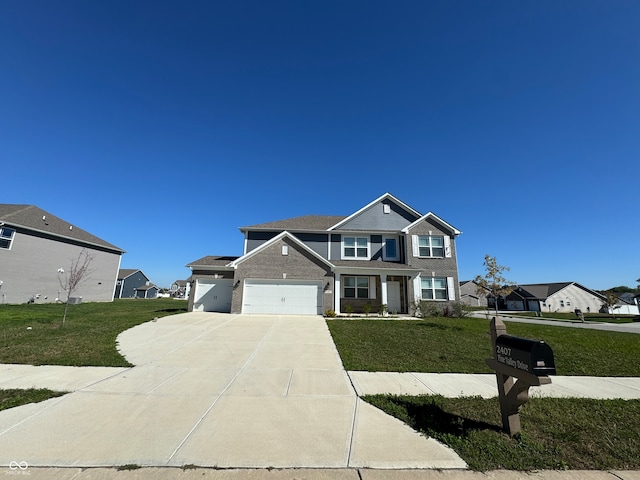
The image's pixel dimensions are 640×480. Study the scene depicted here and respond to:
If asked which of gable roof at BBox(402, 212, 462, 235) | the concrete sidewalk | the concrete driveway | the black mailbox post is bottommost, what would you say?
the concrete sidewalk

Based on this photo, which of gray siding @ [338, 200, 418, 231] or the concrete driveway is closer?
the concrete driveway

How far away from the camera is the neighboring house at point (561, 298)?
4650 cm

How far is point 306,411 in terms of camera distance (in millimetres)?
4273

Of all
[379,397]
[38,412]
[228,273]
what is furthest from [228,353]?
[228,273]

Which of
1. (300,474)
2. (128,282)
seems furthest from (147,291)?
(300,474)

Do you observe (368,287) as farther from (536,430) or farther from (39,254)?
(39,254)

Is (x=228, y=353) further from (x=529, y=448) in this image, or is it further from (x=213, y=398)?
(x=529, y=448)

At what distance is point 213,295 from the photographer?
18.8 m

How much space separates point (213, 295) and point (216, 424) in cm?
1616

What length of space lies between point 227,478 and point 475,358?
7.23 meters

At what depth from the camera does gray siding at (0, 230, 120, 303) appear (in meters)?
20.9

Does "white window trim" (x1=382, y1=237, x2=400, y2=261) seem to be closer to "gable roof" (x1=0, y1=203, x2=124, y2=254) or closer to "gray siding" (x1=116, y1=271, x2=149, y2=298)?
"gable roof" (x1=0, y1=203, x2=124, y2=254)

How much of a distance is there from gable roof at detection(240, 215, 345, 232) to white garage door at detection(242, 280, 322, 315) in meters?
4.92

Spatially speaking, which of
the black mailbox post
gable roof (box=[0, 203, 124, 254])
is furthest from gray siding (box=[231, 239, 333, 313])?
gable roof (box=[0, 203, 124, 254])
